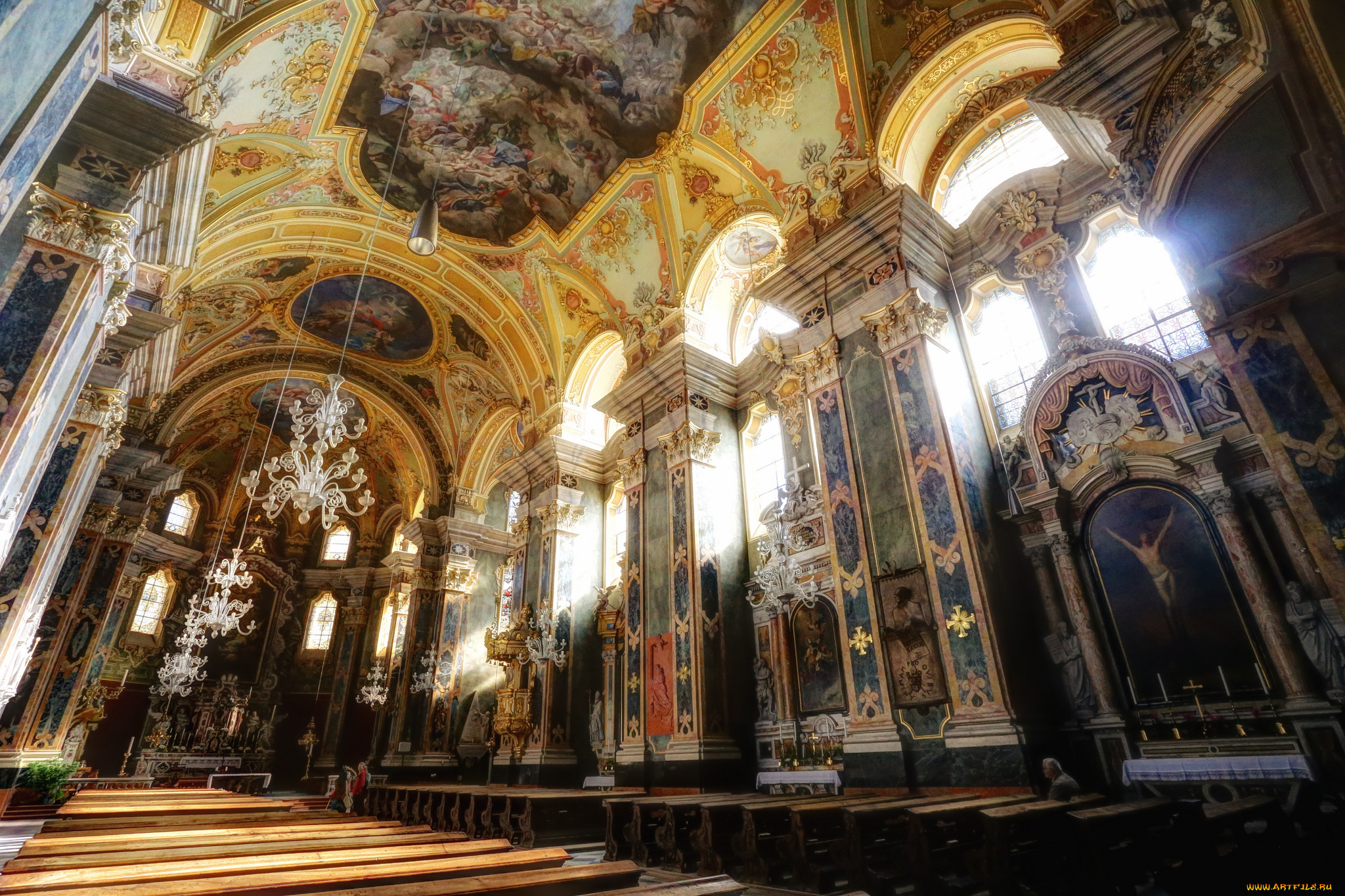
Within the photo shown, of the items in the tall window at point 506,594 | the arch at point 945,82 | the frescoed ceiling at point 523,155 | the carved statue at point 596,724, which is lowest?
the carved statue at point 596,724

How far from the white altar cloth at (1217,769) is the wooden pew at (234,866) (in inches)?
210

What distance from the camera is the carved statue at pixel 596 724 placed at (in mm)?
11383

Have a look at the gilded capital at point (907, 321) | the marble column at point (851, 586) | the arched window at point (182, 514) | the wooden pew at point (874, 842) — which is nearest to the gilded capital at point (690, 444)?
the marble column at point (851, 586)

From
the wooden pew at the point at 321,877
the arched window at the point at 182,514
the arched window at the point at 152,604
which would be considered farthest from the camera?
the arched window at the point at 182,514

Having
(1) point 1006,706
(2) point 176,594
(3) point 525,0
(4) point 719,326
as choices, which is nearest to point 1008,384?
(1) point 1006,706

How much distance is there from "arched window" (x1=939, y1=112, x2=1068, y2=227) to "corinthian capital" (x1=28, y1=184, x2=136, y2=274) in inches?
362

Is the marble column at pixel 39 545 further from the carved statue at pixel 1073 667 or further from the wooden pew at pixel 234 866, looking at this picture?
the carved statue at pixel 1073 667

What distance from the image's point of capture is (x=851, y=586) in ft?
24.6

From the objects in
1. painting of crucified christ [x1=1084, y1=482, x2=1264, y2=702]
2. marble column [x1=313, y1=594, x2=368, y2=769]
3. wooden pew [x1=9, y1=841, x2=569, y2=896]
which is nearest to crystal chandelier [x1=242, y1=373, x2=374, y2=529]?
wooden pew [x1=9, y1=841, x2=569, y2=896]

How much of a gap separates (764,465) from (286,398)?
1500cm

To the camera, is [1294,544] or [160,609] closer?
[1294,544]

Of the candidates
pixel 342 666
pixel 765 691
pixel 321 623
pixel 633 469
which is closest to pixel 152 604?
pixel 321 623

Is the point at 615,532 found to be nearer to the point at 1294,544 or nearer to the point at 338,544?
the point at 1294,544

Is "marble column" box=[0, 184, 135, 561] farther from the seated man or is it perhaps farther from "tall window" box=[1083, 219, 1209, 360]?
"tall window" box=[1083, 219, 1209, 360]
